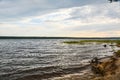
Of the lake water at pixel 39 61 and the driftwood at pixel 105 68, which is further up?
the driftwood at pixel 105 68

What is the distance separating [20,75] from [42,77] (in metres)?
3.24

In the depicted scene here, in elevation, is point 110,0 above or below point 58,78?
above

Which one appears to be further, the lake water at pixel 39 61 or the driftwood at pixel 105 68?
the lake water at pixel 39 61

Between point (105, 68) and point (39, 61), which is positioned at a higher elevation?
point (105, 68)

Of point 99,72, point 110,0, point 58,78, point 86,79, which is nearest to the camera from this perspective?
point 110,0

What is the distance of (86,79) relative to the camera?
77.6 feet

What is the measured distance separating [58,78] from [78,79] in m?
3.02

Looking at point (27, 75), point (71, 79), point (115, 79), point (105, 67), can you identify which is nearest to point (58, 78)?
point (71, 79)

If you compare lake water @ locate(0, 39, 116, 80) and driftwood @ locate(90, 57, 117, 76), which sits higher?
driftwood @ locate(90, 57, 117, 76)

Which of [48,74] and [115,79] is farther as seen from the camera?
[48,74]

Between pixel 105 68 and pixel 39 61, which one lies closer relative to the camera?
pixel 105 68

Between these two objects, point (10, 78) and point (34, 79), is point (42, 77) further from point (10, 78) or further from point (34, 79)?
point (10, 78)

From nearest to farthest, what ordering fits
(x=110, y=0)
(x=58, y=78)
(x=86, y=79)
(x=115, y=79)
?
(x=110, y=0), (x=115, y=79), (x=86, y=79), (x=58, y=78)

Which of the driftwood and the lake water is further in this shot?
the lake water
